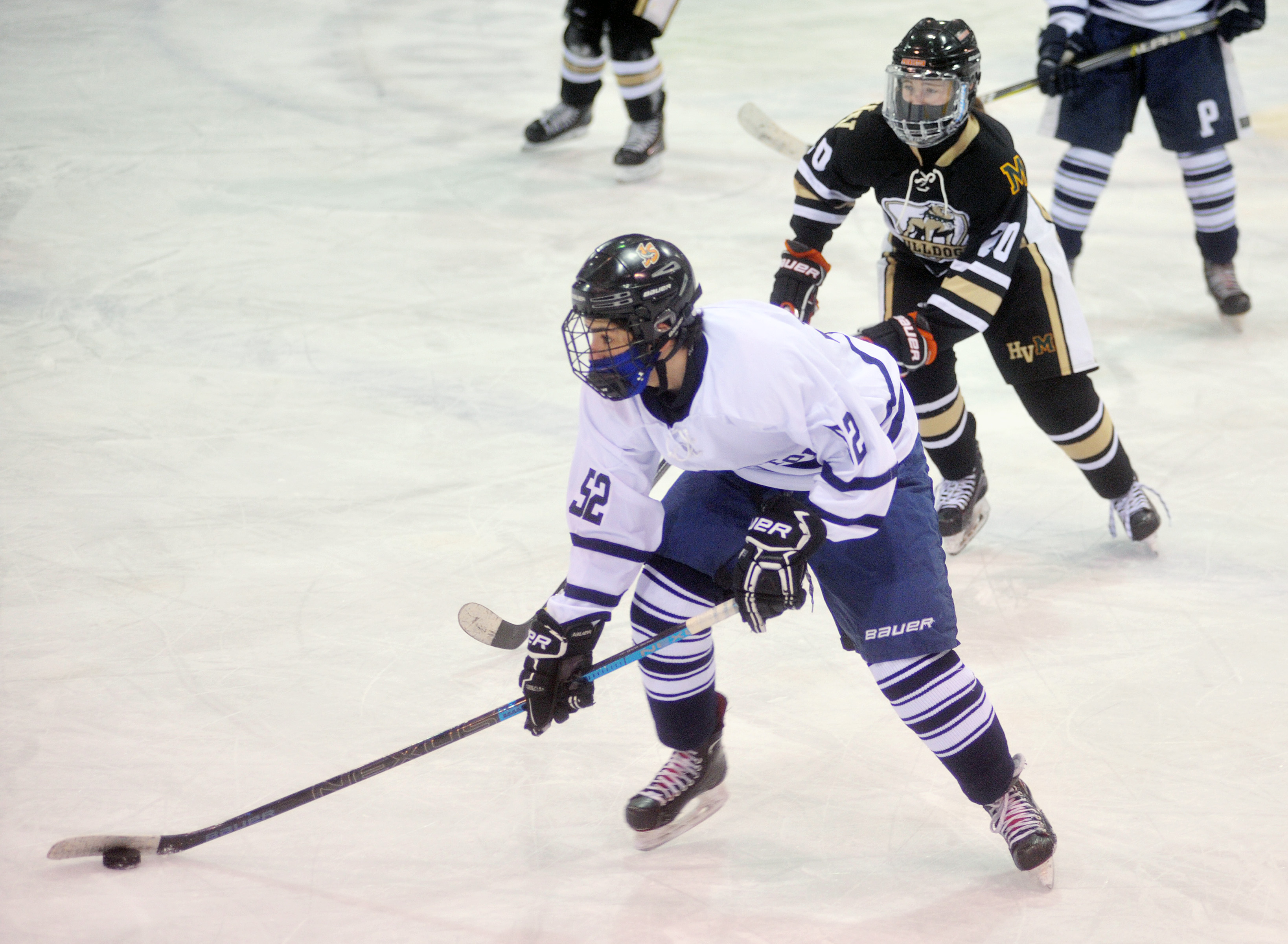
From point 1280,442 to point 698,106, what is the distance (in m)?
3.52

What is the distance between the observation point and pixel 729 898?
221 centimetres

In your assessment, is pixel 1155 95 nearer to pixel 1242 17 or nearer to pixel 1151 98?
pixel 1151 98

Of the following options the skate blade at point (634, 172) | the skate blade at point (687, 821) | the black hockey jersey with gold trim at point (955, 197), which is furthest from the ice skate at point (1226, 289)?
the skate blade at point (687, 821)

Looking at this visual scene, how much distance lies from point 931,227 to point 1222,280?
6.29 ft

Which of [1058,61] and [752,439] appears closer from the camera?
[752,439]

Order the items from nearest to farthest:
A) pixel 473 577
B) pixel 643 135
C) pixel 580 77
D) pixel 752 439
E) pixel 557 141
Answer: pixel 752 439 → pixel 473 577 → pixel 643 135 → pixel 580 77 → pixel 557 141

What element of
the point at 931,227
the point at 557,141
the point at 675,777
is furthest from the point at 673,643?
the point at 557,141

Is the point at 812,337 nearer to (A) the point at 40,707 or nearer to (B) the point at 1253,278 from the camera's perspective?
(A) the point at 40,707

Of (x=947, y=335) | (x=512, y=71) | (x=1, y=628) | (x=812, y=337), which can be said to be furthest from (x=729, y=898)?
(x=512, y=71)

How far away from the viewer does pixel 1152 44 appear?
161 inches

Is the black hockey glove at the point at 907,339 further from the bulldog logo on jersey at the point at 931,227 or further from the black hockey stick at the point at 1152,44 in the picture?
the black hockey stick at the point at 1152,44

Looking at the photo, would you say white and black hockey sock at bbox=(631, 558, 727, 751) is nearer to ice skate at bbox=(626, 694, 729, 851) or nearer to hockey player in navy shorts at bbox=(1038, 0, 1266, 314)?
ice skate at bbox=(626, 694, 729, 851)

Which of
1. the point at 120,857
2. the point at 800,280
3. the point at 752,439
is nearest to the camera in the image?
the point at 752,439

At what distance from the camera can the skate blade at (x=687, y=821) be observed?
7.68ft
